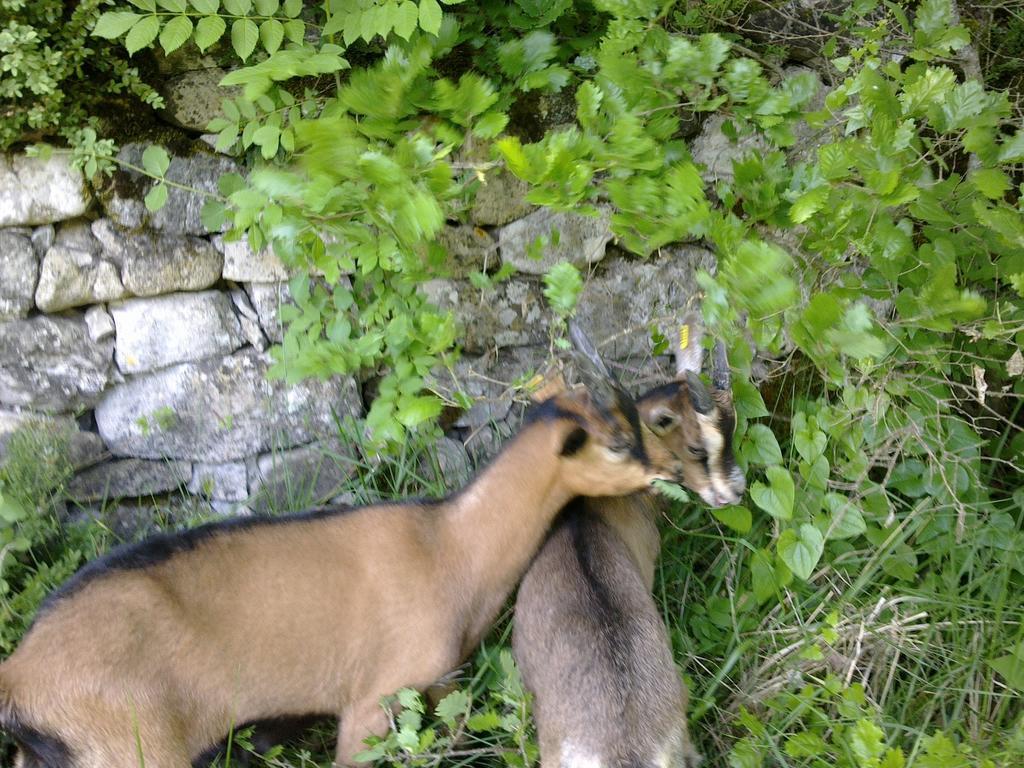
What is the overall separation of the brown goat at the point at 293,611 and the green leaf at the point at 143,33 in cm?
169

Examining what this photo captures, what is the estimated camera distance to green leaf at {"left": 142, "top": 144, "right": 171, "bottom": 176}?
333 cm

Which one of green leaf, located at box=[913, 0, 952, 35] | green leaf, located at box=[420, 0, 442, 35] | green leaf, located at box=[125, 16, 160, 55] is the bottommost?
green leaf, located at box=[913, 0, 952, 35]

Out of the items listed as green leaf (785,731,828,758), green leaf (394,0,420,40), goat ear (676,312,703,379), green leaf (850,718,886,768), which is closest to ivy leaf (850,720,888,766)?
green leaf (850,718,886,768)

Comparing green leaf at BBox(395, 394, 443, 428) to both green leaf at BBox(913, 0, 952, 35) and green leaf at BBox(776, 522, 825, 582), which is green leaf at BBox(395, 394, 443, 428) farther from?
green leaf at BBox(913, 0, 952, 35)

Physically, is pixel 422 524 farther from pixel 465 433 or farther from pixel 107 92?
pixel 107 92

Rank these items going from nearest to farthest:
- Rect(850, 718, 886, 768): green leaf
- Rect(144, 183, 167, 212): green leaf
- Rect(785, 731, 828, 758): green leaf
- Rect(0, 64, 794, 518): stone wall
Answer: Rect(850, 718, 886, 768): green leaf, Rect(785, 731, 828, 758): green leaf, Rect(144, 183, 167, 212): green leaf, Rect(0, 64, 794, 518): stone wall

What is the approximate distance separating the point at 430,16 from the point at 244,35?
74 cm

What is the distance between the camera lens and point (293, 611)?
288 cm

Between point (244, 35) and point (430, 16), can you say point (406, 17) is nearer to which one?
point (430, 16)

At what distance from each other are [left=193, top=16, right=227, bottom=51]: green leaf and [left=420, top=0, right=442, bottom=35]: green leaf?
728 millimetres

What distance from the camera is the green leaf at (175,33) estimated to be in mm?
2928

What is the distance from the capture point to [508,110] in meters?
3.67

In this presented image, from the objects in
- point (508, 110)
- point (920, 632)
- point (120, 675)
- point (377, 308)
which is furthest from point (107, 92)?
point (920, 632)

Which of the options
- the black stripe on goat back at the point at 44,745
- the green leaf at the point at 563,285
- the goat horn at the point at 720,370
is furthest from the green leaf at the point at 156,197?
the goat horn at the point at 720,370
